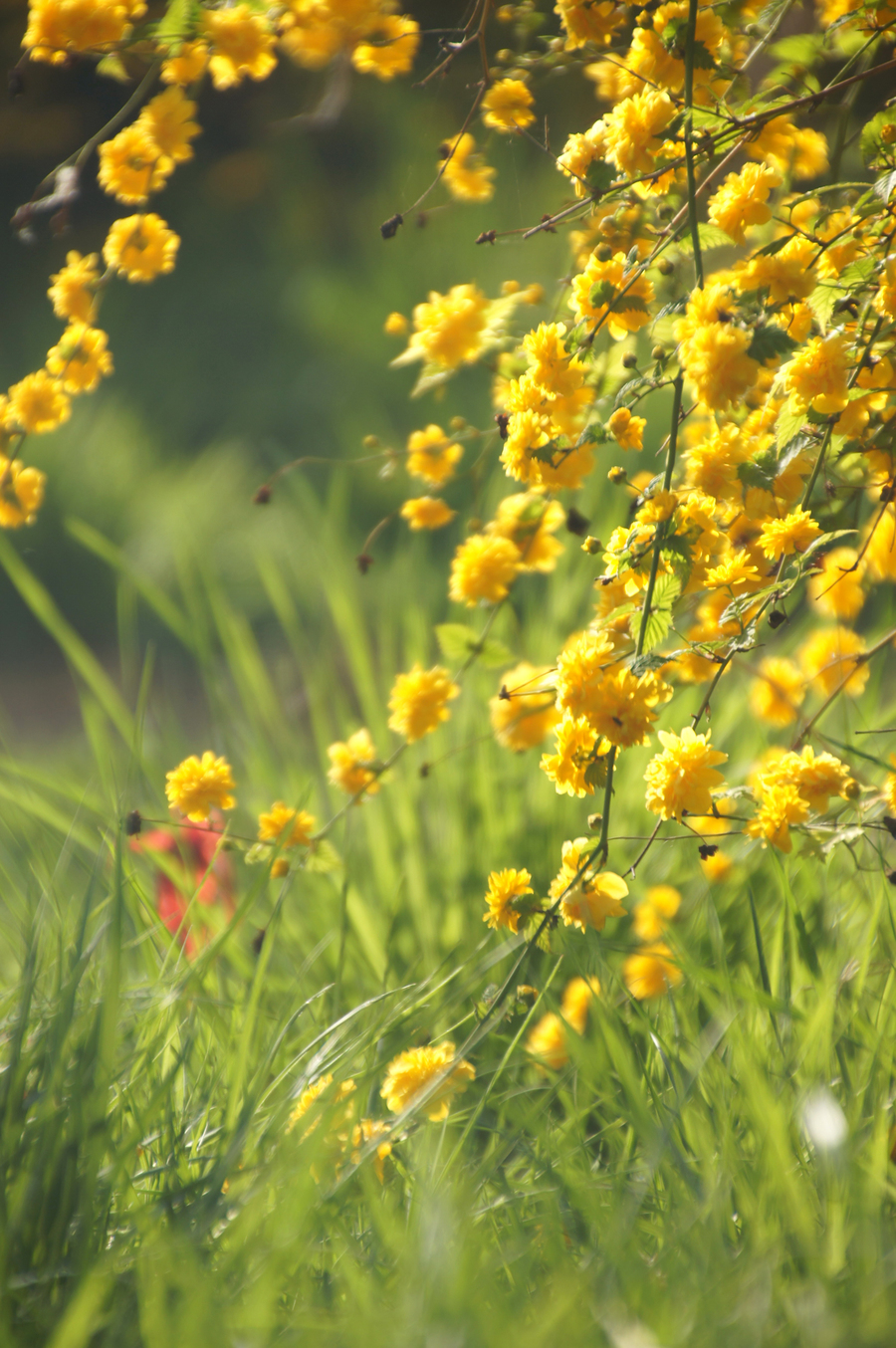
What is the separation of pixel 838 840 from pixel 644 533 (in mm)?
229

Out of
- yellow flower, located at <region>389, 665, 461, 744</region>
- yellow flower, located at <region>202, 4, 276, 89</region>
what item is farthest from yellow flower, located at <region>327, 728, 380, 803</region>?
yellow flower, located at <region>202, 4, 276, 89</region>

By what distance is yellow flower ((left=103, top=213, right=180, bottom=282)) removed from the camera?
795 mm

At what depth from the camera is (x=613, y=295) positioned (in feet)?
2.01

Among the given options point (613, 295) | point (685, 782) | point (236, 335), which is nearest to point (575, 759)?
point (685, 782)

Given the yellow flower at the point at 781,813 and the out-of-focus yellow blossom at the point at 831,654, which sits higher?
the out-of-focus yellow blossom at the point at 831,654

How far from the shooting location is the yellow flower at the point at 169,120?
748 millimetres

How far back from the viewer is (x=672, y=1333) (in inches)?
17.6

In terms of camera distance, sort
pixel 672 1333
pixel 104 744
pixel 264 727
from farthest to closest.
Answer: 1. pixel 264 727
2. pixel 104 744
3. pixel 672 1333

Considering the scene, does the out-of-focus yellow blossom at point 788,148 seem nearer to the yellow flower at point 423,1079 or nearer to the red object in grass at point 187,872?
the yellow flower at point 423,1079

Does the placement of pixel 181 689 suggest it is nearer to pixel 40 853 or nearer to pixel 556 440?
pixel 40 853

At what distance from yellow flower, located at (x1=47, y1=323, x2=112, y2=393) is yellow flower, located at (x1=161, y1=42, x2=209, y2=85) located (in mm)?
195

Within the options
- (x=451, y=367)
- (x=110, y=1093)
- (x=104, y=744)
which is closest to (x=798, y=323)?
(x=451, y=367)

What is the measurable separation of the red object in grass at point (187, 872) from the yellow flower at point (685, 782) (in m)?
0.53

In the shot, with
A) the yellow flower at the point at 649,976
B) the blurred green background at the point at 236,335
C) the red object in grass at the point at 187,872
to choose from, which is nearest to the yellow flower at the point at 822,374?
the yellow flower at the point at 649,976
